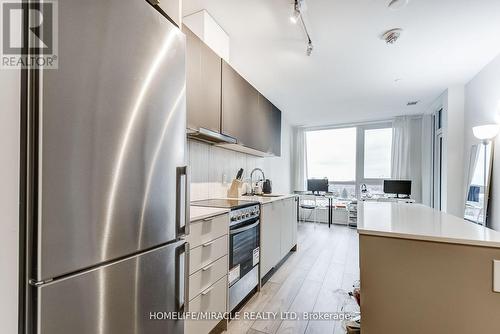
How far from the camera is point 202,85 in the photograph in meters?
2.01

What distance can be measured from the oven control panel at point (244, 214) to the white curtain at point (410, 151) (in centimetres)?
447

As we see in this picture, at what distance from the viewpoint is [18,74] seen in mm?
707

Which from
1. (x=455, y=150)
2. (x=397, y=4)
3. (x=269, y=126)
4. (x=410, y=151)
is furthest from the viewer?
(x=410, y=151)

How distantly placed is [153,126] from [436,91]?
4.45m

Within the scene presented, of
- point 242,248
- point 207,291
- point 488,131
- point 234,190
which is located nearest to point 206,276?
point 207,291

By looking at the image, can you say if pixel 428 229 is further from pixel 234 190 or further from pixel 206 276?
pixel 234 190

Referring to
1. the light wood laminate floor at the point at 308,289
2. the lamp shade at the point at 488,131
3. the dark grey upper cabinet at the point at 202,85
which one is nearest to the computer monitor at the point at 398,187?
the light wood laminate floor at the point at 308,289

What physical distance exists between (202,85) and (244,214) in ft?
3.91

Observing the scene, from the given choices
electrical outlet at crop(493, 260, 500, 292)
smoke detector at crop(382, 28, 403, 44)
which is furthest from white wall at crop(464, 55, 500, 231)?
electrical outlet at crop(493, 260, 500, 292)

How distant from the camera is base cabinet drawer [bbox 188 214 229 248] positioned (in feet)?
4.86

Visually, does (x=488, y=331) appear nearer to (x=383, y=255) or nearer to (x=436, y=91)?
(x=383, y=255)

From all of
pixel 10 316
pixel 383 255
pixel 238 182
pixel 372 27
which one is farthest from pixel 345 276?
pixel 10 316

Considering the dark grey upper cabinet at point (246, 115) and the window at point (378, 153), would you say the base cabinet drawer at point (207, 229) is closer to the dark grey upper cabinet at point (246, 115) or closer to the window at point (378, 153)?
the dark grey upper cabinet at point (246, 115)

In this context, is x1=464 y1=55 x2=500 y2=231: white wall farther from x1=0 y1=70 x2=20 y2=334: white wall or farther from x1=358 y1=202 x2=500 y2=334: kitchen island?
x1=0 y1=70 x2=20 y2=334: white wall
